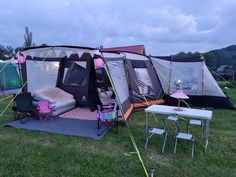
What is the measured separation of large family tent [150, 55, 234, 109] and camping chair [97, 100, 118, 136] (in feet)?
10.3

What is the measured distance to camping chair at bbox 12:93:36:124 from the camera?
228 inches

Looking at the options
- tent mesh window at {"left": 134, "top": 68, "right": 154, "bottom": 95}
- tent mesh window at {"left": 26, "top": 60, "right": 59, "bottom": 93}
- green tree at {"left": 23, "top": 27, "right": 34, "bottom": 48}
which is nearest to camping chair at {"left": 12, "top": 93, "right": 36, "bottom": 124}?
tent mesh window at {"left": 26, "top": 60, "right": 59, "bottom": 93}

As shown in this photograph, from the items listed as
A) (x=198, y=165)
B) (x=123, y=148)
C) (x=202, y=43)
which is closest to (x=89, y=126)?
(x=123, y=148)

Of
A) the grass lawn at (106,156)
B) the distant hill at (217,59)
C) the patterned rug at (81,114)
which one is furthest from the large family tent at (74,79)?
the distant hill at (217,59)

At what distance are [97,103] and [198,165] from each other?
167 inches

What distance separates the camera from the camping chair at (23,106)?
19.0ft

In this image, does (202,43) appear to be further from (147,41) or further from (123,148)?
(123,148)

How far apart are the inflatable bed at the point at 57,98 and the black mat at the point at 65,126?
1.47 ft

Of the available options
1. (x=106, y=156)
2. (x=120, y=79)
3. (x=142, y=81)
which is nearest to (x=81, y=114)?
(x=120, y=79)

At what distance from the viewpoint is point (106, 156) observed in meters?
3.84

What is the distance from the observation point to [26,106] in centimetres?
584

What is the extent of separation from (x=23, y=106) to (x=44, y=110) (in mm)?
569

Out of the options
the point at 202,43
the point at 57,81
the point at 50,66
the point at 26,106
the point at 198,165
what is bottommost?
the point at 198,165

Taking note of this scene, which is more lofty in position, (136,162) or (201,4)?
(201,4)
